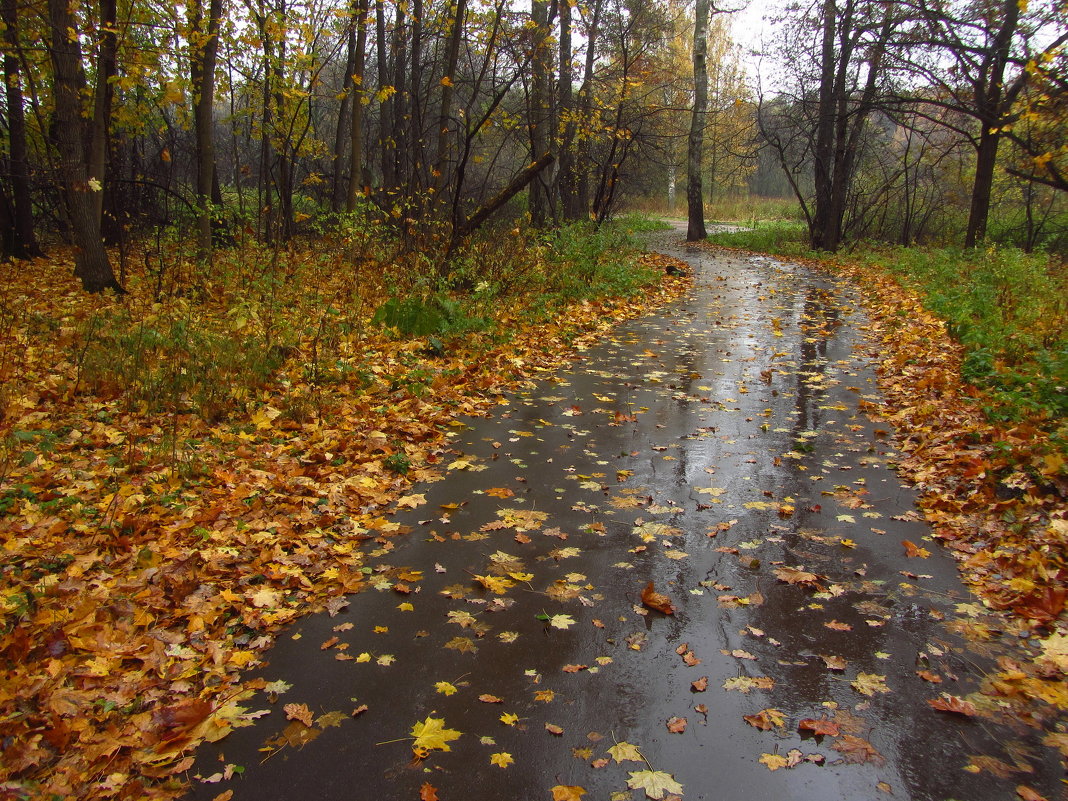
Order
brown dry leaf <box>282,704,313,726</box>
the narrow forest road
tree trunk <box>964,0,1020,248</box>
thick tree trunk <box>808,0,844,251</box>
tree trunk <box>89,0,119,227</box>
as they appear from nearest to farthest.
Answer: the narrow forest road, brown dry leaf <box>282,704,313,726</box>, tree trunk <box>89,0,119,227</box>, tree trunk <box>964,0,1020,248</box>, thick tree trunk <box>808,0,844,251</box>

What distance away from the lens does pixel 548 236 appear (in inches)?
598

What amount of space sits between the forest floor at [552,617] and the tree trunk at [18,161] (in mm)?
10064

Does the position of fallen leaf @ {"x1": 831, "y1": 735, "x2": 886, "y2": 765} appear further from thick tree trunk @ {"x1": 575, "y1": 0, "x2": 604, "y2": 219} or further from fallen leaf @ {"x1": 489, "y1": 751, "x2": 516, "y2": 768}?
thick tree trunk @ {"x1": 575, "y1": 0, "x2": 604, "y2": 219}

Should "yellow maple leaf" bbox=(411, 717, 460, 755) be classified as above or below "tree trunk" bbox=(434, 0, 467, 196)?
below

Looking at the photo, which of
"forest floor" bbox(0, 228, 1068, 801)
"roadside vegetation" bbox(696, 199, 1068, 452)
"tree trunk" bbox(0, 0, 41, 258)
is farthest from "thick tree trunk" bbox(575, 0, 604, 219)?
"forest floor" bbox(0, 228, 1068, 801)

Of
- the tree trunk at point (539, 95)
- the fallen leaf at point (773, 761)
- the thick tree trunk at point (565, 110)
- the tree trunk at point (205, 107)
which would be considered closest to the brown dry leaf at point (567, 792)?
the fallen leaf at point (773, 761)

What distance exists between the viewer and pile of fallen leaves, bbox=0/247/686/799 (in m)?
2.67

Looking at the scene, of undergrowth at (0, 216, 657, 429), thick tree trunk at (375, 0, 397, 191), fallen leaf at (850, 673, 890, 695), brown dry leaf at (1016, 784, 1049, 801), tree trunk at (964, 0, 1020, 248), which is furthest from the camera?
thick tree trunk at (375, 0, 397, 191)

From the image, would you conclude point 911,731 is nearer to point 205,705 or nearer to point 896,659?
point 896,659

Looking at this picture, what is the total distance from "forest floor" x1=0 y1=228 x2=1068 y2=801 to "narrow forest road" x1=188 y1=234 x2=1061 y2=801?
0.01 metres

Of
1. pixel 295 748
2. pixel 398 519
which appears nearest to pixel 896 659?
pixel 295 748

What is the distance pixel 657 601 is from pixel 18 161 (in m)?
13.0

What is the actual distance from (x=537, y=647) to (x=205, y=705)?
1.45 m

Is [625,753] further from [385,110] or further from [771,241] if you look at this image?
[771,241]
